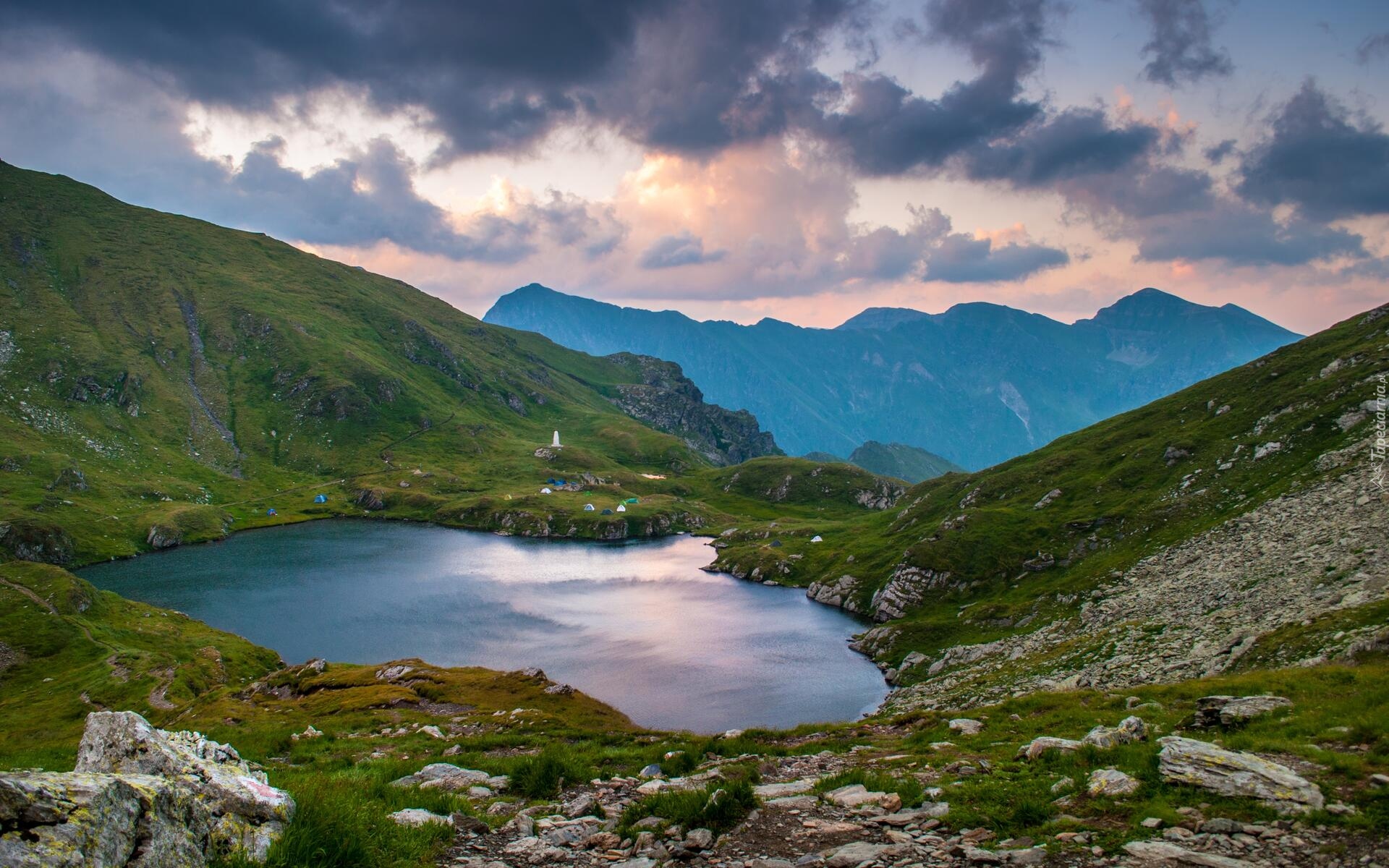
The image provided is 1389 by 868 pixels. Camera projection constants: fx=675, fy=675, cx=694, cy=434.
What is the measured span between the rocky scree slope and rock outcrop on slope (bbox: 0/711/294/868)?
3849 centimetres

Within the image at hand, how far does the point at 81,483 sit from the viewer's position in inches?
7461

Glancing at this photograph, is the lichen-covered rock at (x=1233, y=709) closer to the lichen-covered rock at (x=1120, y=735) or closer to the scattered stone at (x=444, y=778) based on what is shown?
the lichen-covered rock at (x=1120, y=735)

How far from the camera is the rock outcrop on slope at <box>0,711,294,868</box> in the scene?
622cm

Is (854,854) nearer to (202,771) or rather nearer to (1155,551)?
(202,771)

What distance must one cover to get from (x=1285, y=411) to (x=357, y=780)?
369 ft

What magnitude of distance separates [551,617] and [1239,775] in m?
113

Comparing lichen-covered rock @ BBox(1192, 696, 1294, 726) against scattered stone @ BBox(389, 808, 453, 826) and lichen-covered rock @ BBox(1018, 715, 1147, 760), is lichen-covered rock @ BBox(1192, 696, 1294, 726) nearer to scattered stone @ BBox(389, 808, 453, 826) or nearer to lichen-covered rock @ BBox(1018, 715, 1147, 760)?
lichen-covered rock @ BBox(1018, 715, 1147, 760)

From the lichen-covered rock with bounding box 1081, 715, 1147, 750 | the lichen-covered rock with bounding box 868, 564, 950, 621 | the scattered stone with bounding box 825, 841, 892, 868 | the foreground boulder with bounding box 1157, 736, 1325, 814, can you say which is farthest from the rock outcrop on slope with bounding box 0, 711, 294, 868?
the lichen-covered rock with bounding box 868, 564, 950, 621

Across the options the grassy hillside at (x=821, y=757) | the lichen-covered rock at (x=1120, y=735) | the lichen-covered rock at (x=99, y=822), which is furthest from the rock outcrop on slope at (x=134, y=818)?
the lichen-covered rock at (x=1120, y=735)

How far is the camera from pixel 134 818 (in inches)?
284

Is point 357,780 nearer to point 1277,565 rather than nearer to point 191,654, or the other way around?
point 1277,565

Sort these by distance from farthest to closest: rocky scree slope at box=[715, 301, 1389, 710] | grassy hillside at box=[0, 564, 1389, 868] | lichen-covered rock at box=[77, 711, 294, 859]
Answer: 1. rocky scree slope at box=[715, 301, 1389, 710]
2. grassy hillside at box=[0, 564, 1389, 868]
3. lichen-covered rock at box=[77, 711, 294, 859]

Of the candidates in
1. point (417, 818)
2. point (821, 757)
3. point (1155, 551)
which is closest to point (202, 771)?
point (417, 818)

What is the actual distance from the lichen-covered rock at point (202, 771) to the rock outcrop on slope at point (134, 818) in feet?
0.06
